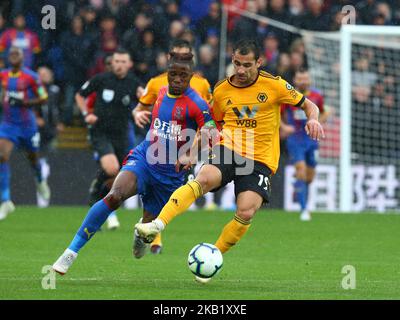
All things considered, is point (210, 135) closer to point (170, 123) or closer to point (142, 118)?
point (170, 123)

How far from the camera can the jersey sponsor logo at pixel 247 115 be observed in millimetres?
9648

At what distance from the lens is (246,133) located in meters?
9.67

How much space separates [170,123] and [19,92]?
750cm

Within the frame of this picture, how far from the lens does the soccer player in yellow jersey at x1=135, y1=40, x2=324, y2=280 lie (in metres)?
9.38

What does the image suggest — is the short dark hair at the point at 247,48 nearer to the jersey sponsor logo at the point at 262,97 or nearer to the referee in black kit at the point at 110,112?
the jersey sponsor logo at the point at 262,97

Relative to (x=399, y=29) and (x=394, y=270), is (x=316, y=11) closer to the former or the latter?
(x=399, y=29)

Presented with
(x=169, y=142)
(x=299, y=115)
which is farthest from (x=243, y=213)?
(x=299, y=115)

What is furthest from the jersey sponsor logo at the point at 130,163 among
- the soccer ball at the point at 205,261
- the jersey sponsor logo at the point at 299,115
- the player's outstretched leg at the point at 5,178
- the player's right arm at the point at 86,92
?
the jersey sponsor logo at the point at 299,115

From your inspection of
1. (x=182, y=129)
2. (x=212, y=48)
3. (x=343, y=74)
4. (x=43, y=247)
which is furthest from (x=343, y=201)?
(x=182, y=129)

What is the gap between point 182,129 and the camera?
9.98 meters

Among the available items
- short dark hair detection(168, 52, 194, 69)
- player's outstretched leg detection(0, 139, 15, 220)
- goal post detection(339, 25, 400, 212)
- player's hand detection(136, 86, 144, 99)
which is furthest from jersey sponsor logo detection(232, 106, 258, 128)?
goal post detection(339, 25, 400, 212)
